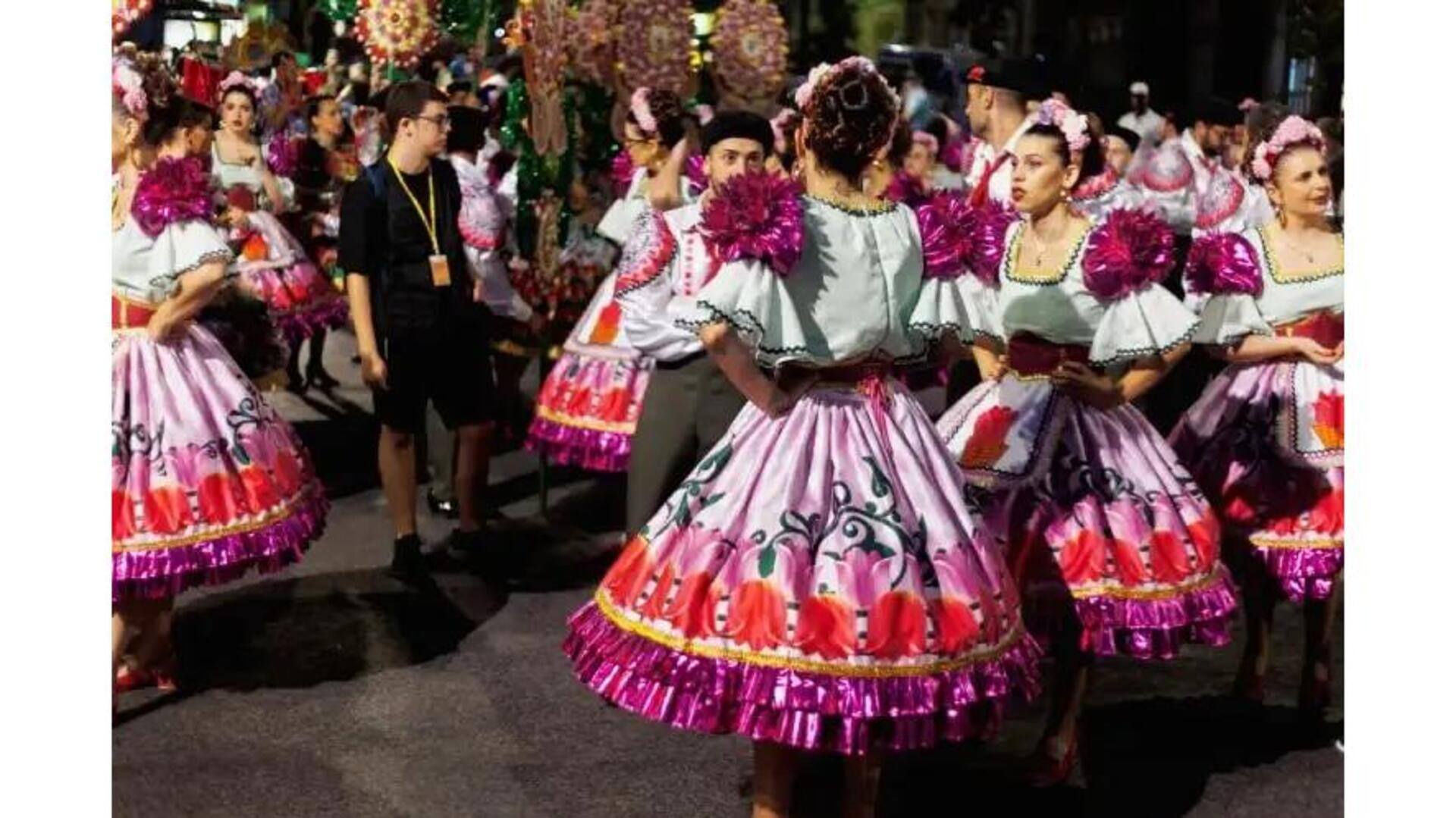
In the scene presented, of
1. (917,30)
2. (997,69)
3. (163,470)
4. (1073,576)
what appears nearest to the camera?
(1073,576)

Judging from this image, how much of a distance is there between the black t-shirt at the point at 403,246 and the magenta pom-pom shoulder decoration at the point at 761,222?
297 cm

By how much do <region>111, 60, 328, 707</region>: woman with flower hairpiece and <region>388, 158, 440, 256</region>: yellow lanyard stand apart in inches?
45.5

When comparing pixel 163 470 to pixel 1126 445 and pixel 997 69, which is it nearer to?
pixel 1126 445

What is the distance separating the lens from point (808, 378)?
4.42 m

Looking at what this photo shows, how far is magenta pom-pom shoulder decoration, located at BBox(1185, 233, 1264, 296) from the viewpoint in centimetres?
552

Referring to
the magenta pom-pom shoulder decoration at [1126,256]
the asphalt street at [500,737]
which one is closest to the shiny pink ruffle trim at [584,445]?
the asphalt street at [500,737]

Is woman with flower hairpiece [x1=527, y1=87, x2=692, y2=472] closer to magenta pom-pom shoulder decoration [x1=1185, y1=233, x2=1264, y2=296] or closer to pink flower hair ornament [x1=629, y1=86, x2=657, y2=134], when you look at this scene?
pink flower hair ornament [x1=629, y1=86, x2=657, y2=134]

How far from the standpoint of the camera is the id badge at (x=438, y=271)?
7.03 m

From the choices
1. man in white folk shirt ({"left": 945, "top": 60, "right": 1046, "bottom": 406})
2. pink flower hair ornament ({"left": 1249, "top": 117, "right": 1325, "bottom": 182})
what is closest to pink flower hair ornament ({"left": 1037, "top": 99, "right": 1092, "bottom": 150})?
pink flower hair ornament ({"left": 1249, "top": 117, "right": 1325, "bottom": 182})

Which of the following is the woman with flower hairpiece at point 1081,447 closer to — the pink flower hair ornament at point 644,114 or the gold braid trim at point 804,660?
the gold braid trim at point 804,660

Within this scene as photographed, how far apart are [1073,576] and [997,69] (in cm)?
280

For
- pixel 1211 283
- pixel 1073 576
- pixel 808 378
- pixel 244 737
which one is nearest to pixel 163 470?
pixel 244 737

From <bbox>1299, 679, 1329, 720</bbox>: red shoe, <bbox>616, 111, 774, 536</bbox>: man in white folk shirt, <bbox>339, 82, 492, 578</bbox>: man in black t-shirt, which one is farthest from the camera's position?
<bbox>339, 82, 492, 578</bbox>: man in black t-shirt

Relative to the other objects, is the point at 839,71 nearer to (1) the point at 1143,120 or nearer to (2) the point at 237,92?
(2) the point at 237,92
